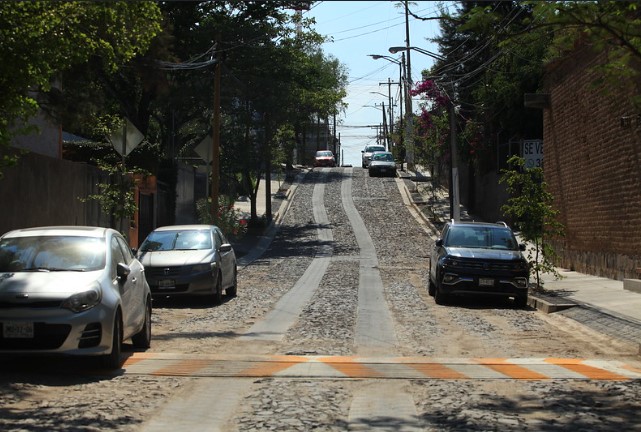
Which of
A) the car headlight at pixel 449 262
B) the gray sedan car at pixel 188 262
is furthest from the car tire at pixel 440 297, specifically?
the gray sedan car at pixel 188 262

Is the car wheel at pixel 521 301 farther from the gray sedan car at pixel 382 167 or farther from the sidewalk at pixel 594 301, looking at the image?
the gray sedan car at pixel 382 167

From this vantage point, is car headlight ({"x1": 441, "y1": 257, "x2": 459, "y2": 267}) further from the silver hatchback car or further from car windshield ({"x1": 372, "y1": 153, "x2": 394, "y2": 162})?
car windshield ({"x1": 372, "y1": 153, "x2": 394, "y2": 162})

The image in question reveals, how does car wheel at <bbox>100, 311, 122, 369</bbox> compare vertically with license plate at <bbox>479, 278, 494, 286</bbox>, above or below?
below

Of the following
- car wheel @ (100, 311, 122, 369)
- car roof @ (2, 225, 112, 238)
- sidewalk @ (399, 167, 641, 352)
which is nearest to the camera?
car wheel @ (100, 311, 122, 369)

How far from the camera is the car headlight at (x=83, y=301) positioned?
880cm

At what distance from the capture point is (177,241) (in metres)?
18.4

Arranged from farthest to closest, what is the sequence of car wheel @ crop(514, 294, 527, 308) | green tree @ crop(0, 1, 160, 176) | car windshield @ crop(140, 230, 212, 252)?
1. car windshield @ crop(140, 230, 212, 252)
2. car wheel @ crop(514, 294, 527, 308)
3. green tree @ crop(0, 1, 160, 176)

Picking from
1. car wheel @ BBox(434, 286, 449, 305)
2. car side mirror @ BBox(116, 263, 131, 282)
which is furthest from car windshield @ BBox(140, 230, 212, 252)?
car side mirror @ BBox(116, 263, 131, 282)

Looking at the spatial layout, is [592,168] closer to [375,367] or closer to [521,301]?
[521,301]

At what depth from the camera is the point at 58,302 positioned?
8773 millimetres

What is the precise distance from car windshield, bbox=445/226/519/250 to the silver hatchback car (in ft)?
31.4

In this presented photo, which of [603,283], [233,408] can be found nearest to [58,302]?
[233,408]

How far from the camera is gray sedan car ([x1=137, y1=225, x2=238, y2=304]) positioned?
1700 cm

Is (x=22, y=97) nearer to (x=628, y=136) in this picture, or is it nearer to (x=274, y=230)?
(x=628, y=136)
